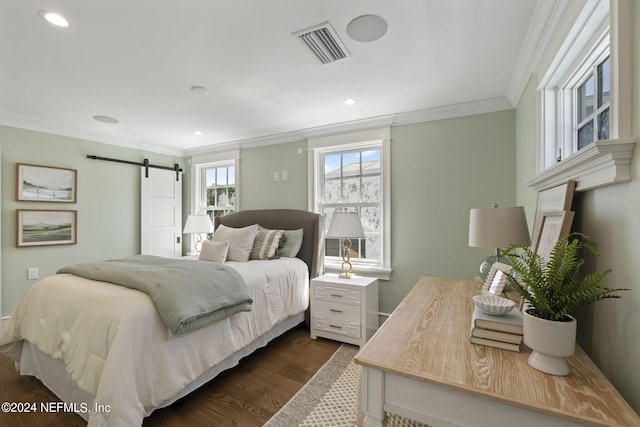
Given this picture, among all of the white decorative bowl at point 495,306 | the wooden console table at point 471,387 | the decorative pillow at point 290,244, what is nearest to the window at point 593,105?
the white decorative bowl at point 495,306

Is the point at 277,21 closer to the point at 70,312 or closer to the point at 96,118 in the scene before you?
the point at 70,312

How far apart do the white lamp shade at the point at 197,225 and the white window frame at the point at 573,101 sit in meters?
3.75

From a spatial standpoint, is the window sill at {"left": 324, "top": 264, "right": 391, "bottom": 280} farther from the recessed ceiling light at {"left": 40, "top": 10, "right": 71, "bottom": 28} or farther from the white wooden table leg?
the recessed ceiling light at {"left": 40, "top": 10, "right": 71, "bottom": 28}

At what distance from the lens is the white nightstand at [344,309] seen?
2.71 m

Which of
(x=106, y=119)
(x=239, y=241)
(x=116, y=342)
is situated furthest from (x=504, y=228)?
(x=106, y=119)

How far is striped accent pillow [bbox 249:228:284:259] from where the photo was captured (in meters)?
3.12

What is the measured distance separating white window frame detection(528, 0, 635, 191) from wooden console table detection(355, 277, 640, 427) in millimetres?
640

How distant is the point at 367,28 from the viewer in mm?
1710

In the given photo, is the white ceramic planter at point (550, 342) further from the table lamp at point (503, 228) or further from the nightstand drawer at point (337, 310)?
the nightstand drawer at point (337, 310)

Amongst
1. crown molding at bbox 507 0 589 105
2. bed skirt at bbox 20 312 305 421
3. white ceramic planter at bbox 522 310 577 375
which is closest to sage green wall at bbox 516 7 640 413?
white ceramic planter at bbox 522 310 577 375

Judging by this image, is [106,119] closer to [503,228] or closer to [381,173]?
[381,173]

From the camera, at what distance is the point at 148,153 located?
444 centimetres

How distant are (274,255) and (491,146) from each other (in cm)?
245

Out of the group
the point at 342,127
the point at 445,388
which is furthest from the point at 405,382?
the point at 342,127
